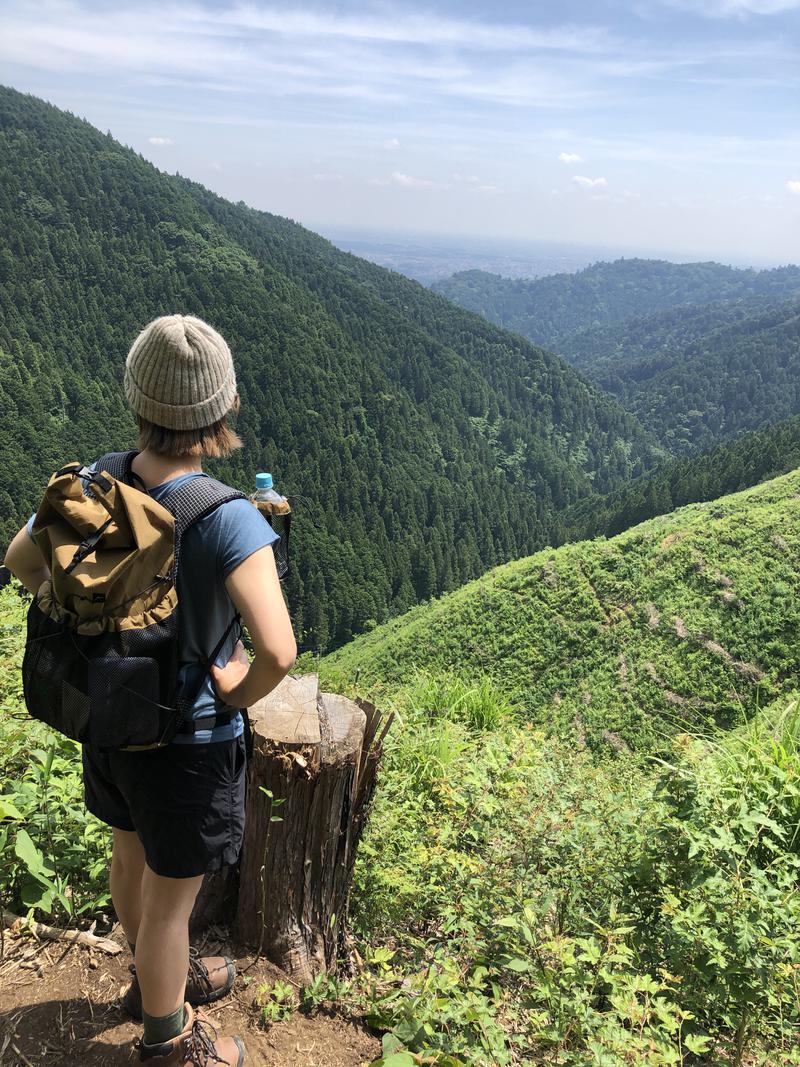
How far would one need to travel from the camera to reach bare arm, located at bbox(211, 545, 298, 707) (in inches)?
63.4

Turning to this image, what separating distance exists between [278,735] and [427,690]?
4.11 m

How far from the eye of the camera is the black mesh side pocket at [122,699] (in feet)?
5.25

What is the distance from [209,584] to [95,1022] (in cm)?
184

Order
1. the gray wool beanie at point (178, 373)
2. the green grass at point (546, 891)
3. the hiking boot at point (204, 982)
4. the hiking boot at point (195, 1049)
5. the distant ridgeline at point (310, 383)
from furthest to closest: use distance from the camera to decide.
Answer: the distant ridgeline at point (310, 383) < the hiking boot at point (204, 982) < the green grass at point (546, 891) < the hiking boot at point (195, 1049) < the gray wool beanie at point (178, 373)

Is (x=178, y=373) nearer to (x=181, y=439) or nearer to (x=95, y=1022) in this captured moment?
(x=181, y=439)

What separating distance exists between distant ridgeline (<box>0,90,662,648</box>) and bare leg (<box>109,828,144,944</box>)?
60560 mm

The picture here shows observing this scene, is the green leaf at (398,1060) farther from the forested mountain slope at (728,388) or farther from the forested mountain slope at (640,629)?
the forested mountain slope at (728,388)

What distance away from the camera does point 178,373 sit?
1709 mm

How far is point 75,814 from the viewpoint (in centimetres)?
293

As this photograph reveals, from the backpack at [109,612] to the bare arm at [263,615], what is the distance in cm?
18

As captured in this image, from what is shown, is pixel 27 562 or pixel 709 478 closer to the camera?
pixel 27 562

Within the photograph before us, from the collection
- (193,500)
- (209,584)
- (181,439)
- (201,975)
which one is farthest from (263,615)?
(201,975)

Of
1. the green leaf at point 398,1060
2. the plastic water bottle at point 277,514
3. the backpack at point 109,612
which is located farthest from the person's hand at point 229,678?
the green leaf at point 398,1060

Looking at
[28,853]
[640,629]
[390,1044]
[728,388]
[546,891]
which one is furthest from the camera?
[728,388]
